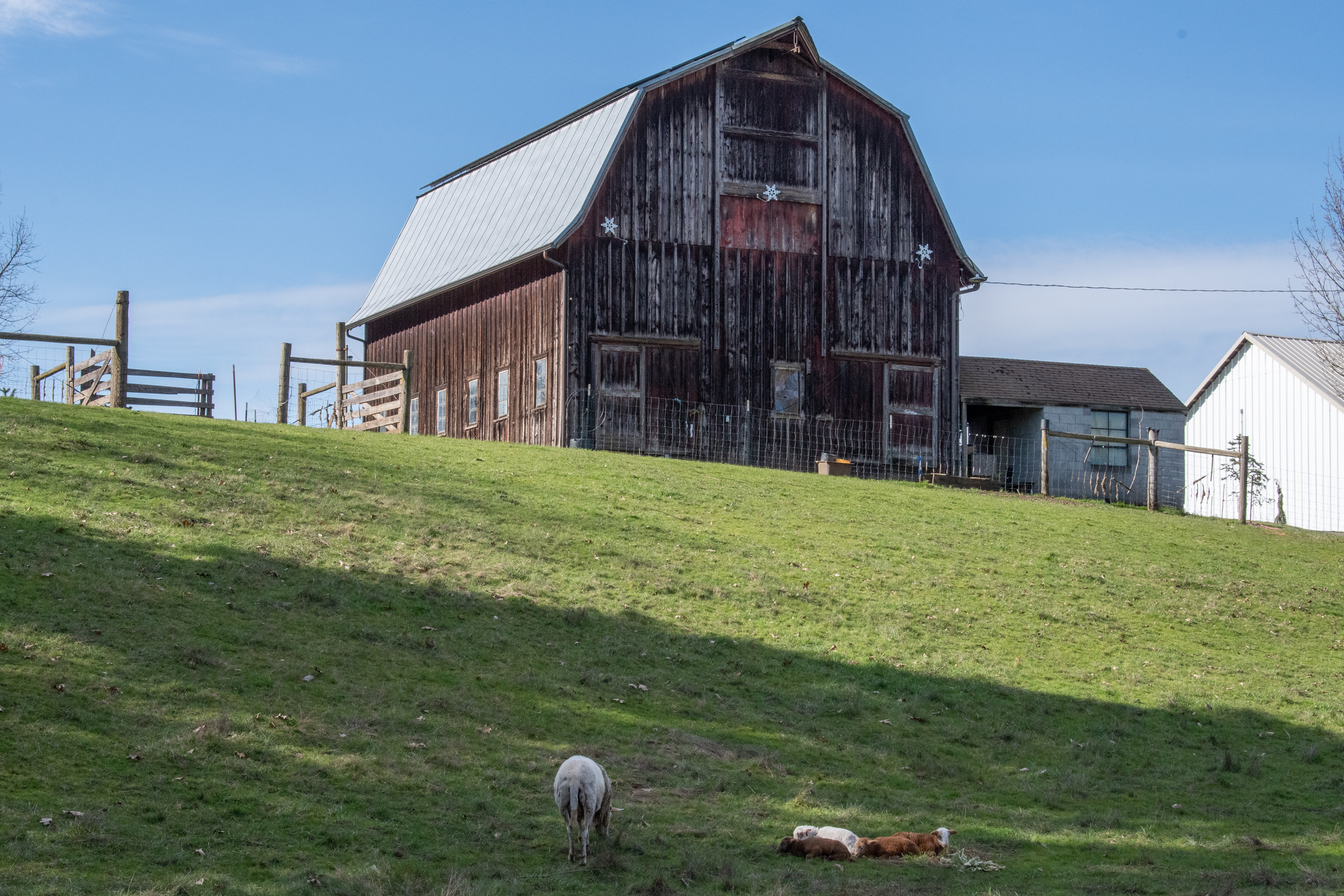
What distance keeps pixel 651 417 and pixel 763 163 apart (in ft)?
24.1

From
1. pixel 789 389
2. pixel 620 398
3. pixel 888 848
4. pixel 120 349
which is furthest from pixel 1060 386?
pixel 888 848

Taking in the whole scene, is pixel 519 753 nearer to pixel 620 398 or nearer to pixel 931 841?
pixel 931 841

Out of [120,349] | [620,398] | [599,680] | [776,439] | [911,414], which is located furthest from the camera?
[911,414]

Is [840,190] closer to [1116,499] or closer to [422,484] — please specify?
[1116,499]

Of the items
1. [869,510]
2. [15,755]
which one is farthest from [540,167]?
[15,755]

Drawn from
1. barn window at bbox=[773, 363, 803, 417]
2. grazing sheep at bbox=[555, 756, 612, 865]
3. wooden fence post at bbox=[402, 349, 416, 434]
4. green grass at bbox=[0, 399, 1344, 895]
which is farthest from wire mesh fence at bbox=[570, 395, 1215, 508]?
grazing sheep at bbox=[555, 756, 612, 865]

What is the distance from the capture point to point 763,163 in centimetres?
3603

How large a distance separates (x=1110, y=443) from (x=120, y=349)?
29.0 meters

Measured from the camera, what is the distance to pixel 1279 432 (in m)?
43.1

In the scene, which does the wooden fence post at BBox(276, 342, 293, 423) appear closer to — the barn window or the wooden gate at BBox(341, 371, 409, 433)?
the wooden gate at BBox(341, 371, 409, 433)

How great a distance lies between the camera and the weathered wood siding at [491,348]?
1362 inches

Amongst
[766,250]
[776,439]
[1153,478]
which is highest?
[766,250]

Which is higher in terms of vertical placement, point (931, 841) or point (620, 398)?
point (620, 398)

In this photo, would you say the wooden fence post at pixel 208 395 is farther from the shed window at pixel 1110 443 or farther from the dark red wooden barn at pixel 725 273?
the shed window at pixel 1110 443
